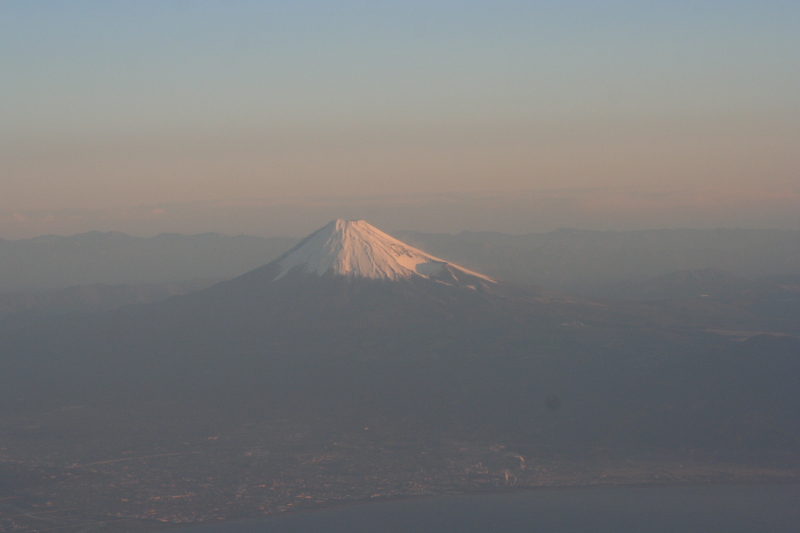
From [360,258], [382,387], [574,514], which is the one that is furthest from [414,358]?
[574,514]

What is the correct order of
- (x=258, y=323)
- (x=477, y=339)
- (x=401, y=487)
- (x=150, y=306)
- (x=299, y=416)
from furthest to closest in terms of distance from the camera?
(x=150, y=306)
(x=258, y=323)
(x=477, y=339)
(x=299, y=416)
(x=401, y=487)

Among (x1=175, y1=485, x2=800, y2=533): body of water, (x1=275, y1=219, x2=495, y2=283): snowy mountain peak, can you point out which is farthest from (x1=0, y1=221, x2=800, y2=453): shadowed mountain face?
(x1=175, y1=485, x2=800, y2=533): body of water

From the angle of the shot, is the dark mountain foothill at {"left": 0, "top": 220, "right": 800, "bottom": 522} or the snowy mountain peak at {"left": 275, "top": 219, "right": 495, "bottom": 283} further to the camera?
the snowy mountain peak at {"left": 275, "top": 219, "right": 495, "bottom": 283}

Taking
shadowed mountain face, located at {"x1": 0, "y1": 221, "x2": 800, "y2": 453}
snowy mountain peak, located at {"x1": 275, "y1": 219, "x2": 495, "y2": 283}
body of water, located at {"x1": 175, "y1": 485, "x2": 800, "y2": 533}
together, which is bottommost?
body of water, located at {"x1": 175, "y1": 485, "x2": 800, "y2": 533}

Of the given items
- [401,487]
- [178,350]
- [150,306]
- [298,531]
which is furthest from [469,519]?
[150,306]

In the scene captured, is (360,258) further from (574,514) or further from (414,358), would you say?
(574,514)

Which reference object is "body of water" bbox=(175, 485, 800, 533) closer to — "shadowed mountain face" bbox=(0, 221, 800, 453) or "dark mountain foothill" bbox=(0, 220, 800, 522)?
"dark mountain foothill" bbox=(0, 220, 800, 522)

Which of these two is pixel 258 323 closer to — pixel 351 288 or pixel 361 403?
pixel 351 288
